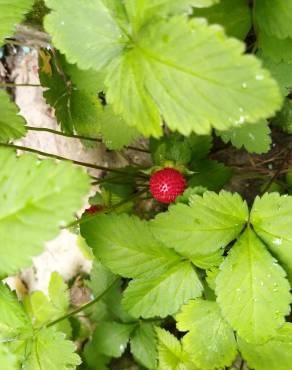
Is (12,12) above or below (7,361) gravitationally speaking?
above

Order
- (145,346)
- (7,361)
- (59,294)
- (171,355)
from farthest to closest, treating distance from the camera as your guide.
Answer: (59,294)
(145,346)
(171,355)
(7,361)

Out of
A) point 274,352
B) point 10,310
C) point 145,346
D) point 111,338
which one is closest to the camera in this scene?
point 10,310

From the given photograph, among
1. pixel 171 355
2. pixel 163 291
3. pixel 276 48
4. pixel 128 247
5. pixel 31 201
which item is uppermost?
pixel 276 48

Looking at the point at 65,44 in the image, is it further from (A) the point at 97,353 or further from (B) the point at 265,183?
(A) the point at 97,353

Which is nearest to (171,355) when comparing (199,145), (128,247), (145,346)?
(145,346)

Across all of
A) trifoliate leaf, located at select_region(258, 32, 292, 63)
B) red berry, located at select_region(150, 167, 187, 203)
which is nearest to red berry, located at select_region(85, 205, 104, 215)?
red berry, located at select_region(150, 167, 187, 203)

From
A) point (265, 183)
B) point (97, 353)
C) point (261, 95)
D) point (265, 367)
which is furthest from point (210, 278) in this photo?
point (97, 353)

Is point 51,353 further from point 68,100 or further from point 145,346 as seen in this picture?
point 68,100

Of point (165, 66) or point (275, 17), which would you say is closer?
point (165, 66)
